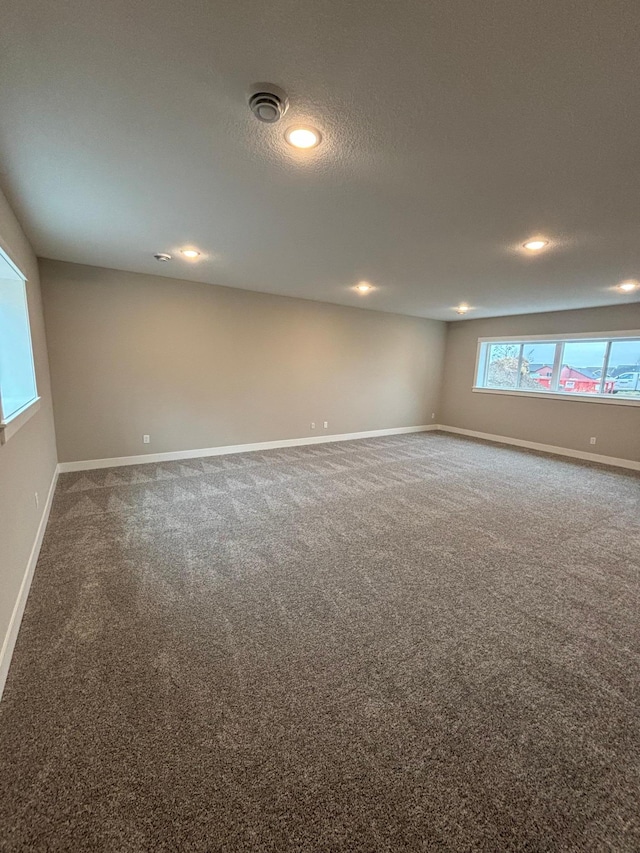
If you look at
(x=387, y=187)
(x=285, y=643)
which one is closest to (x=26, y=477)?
(x=285, y=643)

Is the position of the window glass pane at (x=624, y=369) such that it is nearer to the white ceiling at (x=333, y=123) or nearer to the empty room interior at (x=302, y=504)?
the empty room interior at (x=302, y=504)

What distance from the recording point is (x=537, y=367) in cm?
661

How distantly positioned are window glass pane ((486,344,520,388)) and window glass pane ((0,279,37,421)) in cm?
755

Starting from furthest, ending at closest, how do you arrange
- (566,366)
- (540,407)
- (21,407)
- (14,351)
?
(540,407) < (566,366) < (14,351) < (21,407)

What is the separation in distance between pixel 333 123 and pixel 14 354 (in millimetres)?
2703

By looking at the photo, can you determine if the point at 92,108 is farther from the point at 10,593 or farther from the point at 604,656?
the point at 604,656

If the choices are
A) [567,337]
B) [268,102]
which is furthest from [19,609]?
[567,337]

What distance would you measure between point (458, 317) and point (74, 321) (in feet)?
21.9

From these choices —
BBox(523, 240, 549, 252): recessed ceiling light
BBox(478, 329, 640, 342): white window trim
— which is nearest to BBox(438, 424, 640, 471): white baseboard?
BBox(478, 329, 640, 342): white window trim

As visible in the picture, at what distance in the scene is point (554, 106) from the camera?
4.74 ft

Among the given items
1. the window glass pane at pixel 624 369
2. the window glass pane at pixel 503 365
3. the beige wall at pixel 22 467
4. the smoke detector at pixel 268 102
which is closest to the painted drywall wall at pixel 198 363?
the beige wall at pixel 22 467

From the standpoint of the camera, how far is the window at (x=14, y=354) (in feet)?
7.06

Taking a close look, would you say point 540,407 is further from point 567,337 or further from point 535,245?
point 535,245

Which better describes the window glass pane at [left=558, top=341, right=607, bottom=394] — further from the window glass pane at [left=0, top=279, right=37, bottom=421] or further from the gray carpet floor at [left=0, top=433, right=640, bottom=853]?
the window glass pane at [left=0, top=279, right=37, bottom=421]
